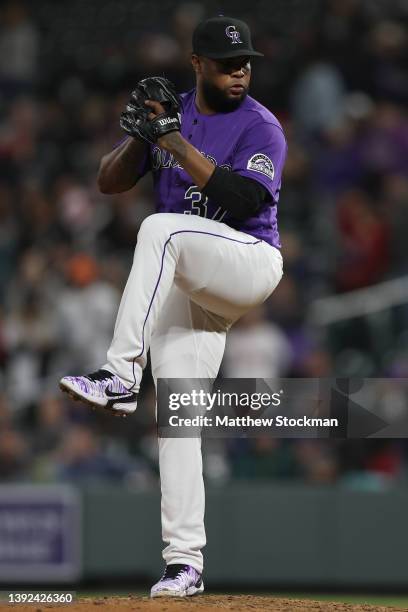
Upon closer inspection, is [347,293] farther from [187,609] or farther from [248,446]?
[187,609]

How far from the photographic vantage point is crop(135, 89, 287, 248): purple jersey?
4.39 m

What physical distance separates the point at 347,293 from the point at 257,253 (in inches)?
183

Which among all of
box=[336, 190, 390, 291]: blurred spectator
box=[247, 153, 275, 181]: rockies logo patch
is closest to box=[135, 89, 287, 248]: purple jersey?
box=[247, 153, 275, 181]: rockies logo patch

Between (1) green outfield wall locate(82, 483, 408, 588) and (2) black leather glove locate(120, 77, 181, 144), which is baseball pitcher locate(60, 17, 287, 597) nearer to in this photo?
(2) black leather glove locate(120, 77, 181, 144)

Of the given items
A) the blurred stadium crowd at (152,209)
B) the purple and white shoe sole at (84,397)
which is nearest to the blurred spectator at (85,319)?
the blurred stadium crowd at (152,209)

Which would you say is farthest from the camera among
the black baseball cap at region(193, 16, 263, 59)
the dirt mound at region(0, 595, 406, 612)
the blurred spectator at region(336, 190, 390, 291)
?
the blurred spectator at region(336, 190, 390, 291)

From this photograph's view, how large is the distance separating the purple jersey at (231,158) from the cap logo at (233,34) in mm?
265

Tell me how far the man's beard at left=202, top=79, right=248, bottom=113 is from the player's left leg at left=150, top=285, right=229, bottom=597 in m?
0.69

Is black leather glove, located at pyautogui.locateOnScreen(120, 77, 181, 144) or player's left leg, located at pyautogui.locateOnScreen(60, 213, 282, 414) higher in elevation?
black leather glove, located at pyautogui.locateOnScreen(120, 77, 181, 144)

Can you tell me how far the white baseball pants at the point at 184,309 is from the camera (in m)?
4.16

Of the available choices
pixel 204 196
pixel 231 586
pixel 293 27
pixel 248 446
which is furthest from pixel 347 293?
pixel 204 196

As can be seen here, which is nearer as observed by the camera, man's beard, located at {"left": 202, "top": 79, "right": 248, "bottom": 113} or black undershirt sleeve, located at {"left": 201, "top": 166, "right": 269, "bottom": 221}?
black undershirt sleeve, located at {"left": 201, "top": 166, "right": 269, "bottom": 221}

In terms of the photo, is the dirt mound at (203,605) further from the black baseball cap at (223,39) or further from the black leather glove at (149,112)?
the black baseball cap at (223,39)

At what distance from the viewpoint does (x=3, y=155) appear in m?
10.8
